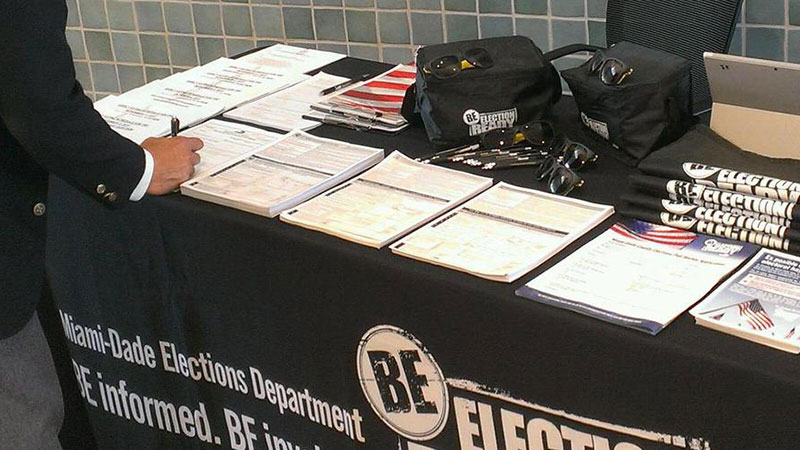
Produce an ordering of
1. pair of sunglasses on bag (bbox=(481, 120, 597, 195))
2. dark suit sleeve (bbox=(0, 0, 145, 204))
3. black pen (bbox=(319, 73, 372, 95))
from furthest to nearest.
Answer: black pen (bbox=(319, 73, 372, 95)), pair of sunglasses on bag (bbox=(481, 120, 597, 195)), dark suit sleeve (bbox=(0, 0, 145, 204))

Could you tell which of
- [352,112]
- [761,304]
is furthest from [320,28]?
[761,304]

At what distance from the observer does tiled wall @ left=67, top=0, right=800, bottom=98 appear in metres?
2.41

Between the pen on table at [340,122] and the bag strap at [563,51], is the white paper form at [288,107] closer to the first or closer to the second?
the pen on table at [340,122]

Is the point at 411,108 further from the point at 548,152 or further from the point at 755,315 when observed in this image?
the point at 755,315

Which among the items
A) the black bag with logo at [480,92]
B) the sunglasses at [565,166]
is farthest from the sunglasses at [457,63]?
the sunglasses at [565,166]

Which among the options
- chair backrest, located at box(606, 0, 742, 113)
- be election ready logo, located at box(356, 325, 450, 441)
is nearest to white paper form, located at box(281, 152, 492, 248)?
be election ready logo, located at box(356, 325, 450, 441)

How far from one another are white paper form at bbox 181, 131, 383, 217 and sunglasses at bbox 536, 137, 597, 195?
0.32 meters

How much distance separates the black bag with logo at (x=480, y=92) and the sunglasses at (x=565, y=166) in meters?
0.14

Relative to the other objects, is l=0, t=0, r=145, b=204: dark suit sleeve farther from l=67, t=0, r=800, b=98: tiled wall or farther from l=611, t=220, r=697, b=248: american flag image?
l=67, t=0, r=800, b=98: tiled wall

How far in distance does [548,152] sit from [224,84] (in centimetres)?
84

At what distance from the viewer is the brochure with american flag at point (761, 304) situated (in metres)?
1.20

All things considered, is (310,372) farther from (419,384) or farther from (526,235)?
(526,235)

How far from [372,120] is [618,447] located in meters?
0.89

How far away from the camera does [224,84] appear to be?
7.47ft
